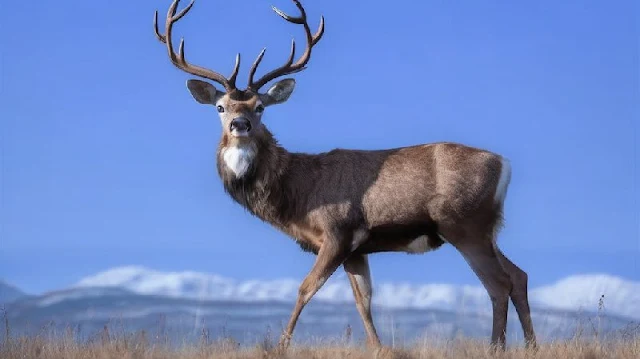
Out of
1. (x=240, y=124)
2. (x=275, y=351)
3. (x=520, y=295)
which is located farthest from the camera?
(x=520, y=295)

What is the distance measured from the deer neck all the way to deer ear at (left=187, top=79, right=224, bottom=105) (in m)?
0.65

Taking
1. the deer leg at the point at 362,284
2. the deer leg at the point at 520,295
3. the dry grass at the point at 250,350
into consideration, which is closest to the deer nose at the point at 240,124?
the deer leg at the point at 362,284

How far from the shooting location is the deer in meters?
11.5

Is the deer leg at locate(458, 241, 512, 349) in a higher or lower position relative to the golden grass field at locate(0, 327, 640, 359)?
higher

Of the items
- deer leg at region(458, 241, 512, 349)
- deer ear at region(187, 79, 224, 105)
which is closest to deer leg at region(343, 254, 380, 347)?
deer leg at region(458, 241, 512, 349)

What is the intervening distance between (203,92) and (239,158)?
3.83ft

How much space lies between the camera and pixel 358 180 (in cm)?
1174

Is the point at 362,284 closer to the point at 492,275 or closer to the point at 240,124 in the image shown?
the point at 492,275

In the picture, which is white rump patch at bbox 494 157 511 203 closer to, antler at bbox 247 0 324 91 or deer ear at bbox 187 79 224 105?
antler at bbox 247 0 324 91

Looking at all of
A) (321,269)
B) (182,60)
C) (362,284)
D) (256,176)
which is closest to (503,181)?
(362,284)

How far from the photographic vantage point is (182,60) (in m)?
12.8

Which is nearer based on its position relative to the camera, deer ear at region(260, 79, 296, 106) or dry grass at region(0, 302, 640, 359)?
dry grass at region(0, 302, 640, 359)

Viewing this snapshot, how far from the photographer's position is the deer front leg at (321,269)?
1088 centimetres

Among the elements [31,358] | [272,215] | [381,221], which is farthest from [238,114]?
[31,358]
